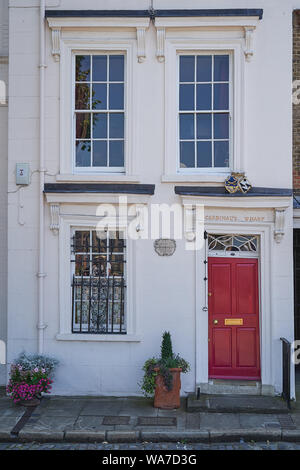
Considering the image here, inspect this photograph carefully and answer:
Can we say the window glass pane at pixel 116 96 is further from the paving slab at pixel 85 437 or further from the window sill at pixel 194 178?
the paving slab at pixel 85 437

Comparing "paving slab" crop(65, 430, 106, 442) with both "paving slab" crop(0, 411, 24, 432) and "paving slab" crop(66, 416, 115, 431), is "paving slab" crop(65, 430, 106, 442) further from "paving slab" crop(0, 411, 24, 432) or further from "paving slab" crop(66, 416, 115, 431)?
"paving slab" crop(0, 411, 24, 432)

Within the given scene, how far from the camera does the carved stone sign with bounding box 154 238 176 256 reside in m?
8.51

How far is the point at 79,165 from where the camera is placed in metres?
8.84

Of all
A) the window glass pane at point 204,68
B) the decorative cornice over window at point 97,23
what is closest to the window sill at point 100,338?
the window glass pane at point 204,68

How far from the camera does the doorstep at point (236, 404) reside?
25.2ft

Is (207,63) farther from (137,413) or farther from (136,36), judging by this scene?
(137,413)

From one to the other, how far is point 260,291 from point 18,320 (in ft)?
14.4

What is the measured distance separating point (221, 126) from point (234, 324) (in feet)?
11.9

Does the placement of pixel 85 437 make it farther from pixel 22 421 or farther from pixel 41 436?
pixel 22 421

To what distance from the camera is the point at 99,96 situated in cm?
880

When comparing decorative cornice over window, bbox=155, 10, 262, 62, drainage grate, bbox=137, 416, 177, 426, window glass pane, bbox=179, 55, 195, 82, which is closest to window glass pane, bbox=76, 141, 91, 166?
window glass pane, bbox=179, 55, 195, 82

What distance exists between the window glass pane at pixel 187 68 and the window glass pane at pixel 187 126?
2.24 ft

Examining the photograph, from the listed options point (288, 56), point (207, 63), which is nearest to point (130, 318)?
point (207, 63)
